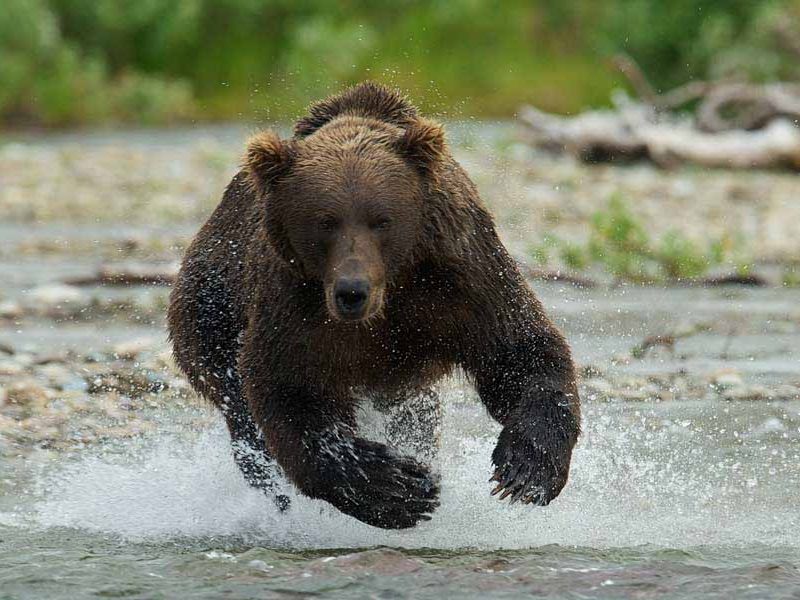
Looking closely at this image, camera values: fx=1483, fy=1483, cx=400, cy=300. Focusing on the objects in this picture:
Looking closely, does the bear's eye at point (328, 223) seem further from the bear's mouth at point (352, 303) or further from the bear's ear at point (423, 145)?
the bear's ear at point (423, 145)

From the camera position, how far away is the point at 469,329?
4.78 metres

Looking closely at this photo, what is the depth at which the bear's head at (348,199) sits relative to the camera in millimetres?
4387

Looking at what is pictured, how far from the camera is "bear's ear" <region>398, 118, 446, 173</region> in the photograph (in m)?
4.58

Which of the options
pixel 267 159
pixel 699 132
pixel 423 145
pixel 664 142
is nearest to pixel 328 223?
pixel 267 159

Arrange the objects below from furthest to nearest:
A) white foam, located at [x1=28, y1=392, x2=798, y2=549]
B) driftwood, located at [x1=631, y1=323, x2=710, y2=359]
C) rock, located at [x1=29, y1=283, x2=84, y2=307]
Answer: rock, located at [x1=29, y1=283, x2=84, y2=307] < driftwood, located at [x1=631, y1=323, x2=710, y2=359] < white foam, located at [x1=28, y1=392, x2=798, y2=549]

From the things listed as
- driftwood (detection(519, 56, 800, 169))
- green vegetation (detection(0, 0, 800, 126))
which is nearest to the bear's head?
driftwood (detection(519, 56, 800, 169))

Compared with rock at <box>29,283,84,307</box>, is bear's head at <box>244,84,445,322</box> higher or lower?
lower

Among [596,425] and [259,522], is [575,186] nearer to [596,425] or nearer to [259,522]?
[596,425]

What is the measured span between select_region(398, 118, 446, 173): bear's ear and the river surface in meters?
1.20

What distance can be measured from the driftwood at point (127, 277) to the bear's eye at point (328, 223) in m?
5.21

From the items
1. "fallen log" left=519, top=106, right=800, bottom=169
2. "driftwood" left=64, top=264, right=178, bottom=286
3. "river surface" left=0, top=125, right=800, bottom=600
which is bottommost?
"river surface" left=0, top=125, right=800, bottom=600

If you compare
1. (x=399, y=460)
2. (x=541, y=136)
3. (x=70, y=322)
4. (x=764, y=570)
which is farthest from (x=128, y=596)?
(x=541, y=136)

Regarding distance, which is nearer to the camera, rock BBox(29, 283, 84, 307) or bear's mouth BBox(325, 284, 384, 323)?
bear's mouth BBox(325, 284, 384, 323)

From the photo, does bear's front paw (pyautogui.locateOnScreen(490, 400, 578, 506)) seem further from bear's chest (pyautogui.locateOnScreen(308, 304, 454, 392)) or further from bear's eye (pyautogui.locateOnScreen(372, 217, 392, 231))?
bear's eye (pyautogui.locateOnScreen(372, 217, 392, 231))
